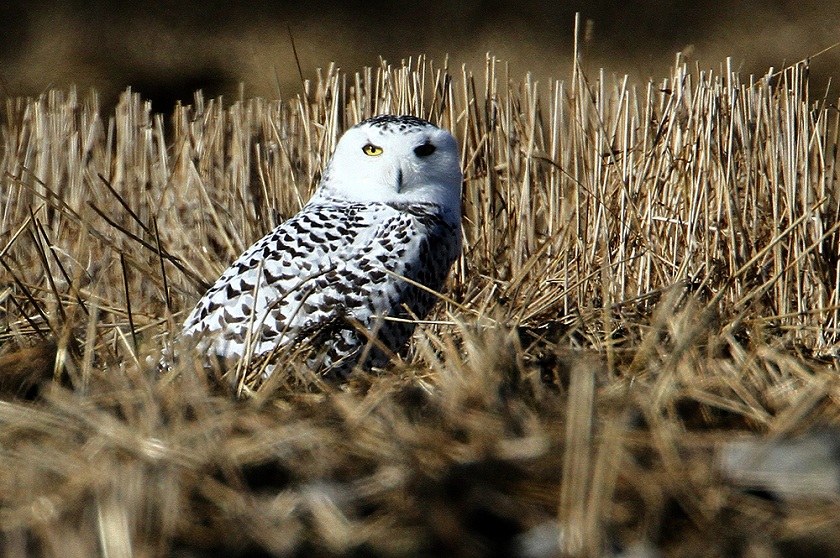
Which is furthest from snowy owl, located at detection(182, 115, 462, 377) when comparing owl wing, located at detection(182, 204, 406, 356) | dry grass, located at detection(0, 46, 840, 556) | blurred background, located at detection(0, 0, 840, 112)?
blurred background, located at detection(0, 0, 840, 112)

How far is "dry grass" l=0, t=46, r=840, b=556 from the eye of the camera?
0.95 metres

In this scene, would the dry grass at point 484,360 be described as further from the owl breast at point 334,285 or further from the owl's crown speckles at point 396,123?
the owl's crown speckles at point 396,123

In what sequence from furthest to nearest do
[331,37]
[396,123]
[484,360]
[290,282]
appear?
[331,37]
[396,123]
[290,282]
[484,360]

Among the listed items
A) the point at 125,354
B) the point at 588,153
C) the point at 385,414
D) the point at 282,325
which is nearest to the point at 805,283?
the point at 588,153

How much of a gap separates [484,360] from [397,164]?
2.89 feet

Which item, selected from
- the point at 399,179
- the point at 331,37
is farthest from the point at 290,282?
the point at 331,37

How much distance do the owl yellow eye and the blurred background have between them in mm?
4136

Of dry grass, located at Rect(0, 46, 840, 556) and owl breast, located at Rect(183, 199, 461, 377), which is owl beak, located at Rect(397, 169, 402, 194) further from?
dry grass, located at Rect(0, 46, 840, 556)

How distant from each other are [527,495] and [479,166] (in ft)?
5.26

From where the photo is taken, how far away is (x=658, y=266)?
2188 millimetres

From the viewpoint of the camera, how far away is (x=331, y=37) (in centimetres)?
648

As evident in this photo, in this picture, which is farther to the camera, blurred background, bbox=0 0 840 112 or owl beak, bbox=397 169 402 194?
blurred background, bbox=0 0 840 112

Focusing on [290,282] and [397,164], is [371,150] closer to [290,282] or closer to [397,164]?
[397,164]

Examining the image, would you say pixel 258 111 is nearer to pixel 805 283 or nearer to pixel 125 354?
pixel 125 354
